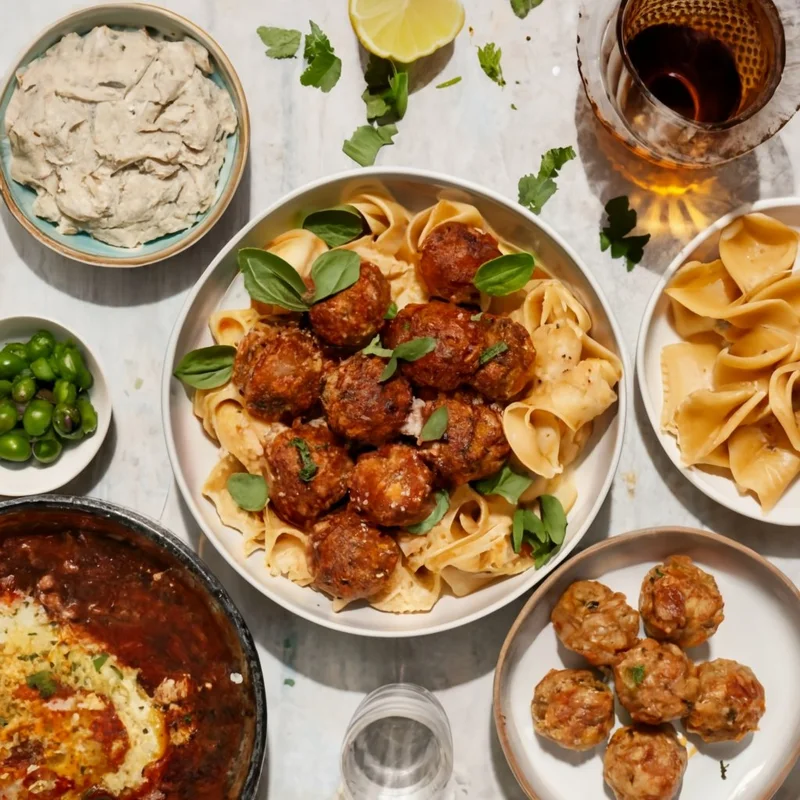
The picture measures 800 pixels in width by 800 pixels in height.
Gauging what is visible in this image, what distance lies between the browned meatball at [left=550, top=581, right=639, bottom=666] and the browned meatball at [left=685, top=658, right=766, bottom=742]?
36 cm

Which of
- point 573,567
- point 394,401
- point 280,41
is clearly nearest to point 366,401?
point 394,401

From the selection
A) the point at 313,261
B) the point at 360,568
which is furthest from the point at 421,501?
the point at 313,261

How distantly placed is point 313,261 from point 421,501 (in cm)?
105

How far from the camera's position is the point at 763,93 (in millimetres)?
3650

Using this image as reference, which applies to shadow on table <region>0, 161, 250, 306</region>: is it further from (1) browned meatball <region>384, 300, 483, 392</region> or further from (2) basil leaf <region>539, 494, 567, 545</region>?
(2) basil leaf <region>539, 494, 567, 545</region>

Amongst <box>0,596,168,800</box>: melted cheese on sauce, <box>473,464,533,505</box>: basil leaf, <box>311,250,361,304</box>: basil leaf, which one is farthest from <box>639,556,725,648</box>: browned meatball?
<box>0,596,168,800</box>: melted cheese on sauce

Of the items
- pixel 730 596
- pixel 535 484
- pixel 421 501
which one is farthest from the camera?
pixel 730 596

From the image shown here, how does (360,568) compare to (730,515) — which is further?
(730,515)

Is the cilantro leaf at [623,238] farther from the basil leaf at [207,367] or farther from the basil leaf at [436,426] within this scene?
the basil leaf at [207,367]

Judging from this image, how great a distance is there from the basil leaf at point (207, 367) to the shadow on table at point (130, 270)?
21.7 inches

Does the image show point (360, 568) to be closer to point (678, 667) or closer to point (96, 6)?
point (678, 667)

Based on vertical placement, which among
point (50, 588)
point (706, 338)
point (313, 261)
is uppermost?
point (313, 261)

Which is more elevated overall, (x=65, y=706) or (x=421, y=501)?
(x=421, y=501)

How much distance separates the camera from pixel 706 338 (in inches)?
158
